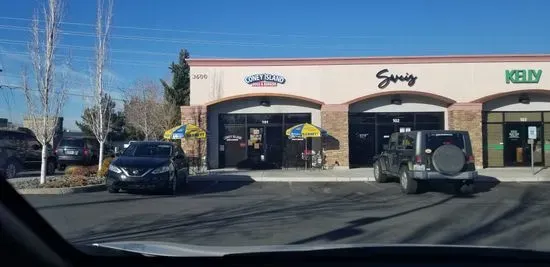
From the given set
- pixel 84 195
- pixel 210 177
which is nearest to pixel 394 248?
pixel 84 195

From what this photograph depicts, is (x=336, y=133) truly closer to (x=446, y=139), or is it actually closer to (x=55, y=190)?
(x=446, y=139)

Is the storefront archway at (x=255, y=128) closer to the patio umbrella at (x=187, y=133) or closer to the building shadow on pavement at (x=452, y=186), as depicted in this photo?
the patio umbrella at (x=187, y=133)

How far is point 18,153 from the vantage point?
2158 centimetres

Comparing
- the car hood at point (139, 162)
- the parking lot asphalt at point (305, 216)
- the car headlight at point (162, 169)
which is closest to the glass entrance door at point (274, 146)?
the parking lot asphalt at point (305, 216)

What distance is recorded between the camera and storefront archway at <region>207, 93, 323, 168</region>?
89.1ft

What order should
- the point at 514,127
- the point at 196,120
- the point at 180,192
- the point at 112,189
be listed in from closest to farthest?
the point at 112,189 < the point at 180,192 < the point at 196,120 < the point at 514,127

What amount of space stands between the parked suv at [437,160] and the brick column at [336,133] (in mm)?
9000

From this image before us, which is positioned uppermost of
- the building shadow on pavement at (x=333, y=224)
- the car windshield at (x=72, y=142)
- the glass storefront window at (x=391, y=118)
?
the glass storefront window at (x=391, y=118)

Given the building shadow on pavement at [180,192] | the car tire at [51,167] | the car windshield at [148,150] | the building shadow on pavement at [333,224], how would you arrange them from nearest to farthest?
the building shadow on pavement at [333,224] < the building shadow on pavement at [180,192] < the car windshield at [148,150] < the car tire at [51,167]

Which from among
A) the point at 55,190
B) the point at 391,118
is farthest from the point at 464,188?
the point at 55,190

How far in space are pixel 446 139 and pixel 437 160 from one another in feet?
2.85

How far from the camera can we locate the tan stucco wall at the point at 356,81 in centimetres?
2639

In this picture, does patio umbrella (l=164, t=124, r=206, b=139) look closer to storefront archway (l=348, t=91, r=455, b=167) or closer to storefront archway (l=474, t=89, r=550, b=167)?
storefront archway (l=348, t=91, r=455, b=167)

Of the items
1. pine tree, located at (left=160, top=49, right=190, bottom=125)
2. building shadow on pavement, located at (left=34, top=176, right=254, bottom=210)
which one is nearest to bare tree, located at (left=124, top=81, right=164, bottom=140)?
pine tree, located at (left=160, top=49, right=190, bottom=125)
